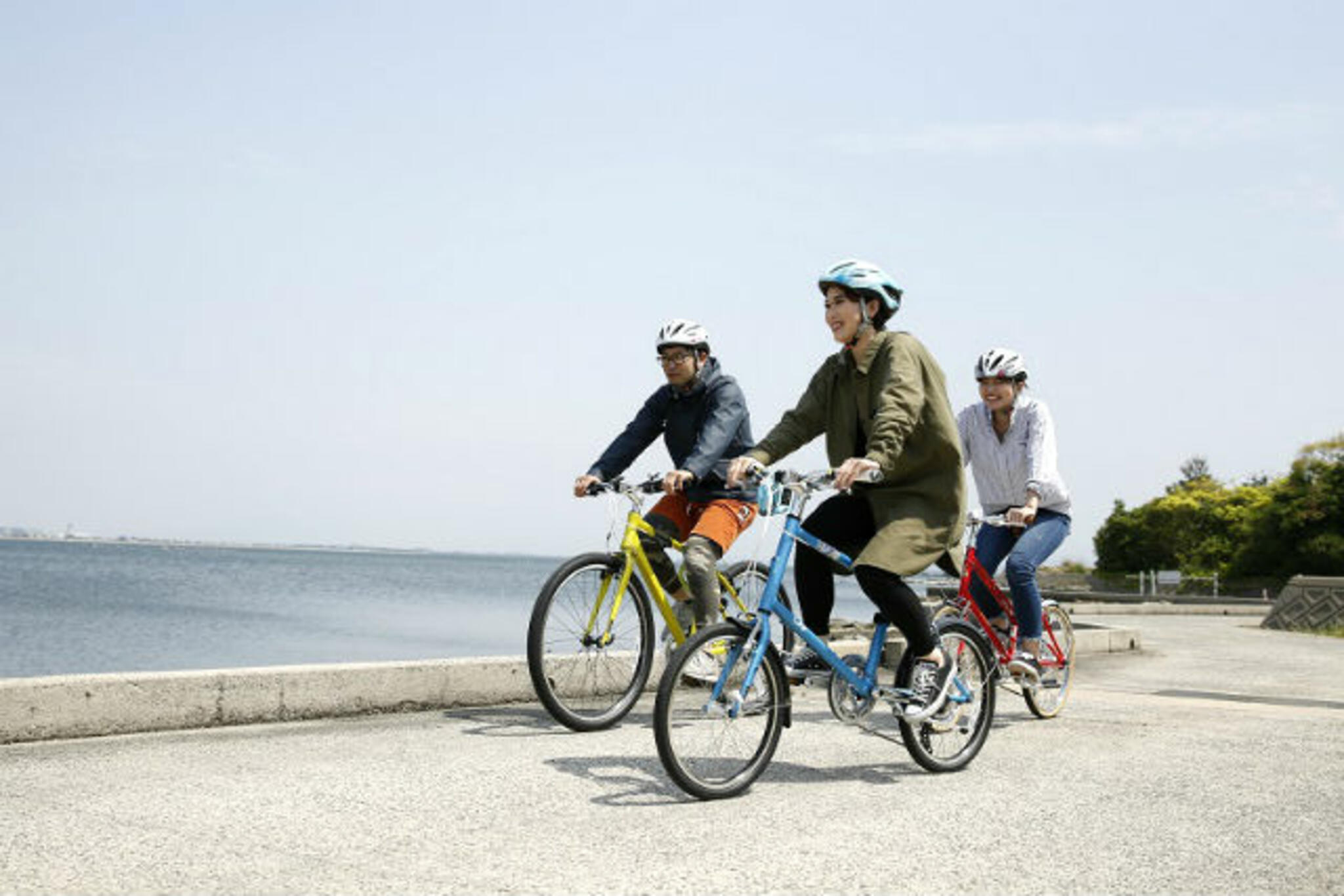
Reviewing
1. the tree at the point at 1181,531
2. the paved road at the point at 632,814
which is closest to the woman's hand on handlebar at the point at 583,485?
the paved road at the point at 632,814

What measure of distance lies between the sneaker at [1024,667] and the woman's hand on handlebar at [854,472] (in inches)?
111

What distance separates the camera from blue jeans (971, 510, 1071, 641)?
7.46m

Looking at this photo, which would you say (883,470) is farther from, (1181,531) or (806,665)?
(1181,531)

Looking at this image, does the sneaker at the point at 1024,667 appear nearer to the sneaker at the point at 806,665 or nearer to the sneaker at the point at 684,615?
the sneaker at the point at 684,615

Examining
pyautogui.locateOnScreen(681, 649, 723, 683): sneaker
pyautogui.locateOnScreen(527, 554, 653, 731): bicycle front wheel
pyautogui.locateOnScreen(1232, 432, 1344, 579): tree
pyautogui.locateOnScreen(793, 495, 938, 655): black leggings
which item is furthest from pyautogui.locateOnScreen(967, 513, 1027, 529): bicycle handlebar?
pyautogui.locateOnScreen(1232, 432, 1344, 579): tree

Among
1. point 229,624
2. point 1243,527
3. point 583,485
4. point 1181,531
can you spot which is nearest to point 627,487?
point 583,485

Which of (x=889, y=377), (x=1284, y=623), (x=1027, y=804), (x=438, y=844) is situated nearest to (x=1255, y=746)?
(x=1027, y=804)

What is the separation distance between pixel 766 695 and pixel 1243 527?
262ft

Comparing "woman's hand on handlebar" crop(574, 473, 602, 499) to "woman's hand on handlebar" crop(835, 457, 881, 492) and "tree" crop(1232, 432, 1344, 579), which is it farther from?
"tree" crop(1232, 432, 1344, 579)

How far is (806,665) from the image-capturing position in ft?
18.2

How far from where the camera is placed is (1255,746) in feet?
22.4

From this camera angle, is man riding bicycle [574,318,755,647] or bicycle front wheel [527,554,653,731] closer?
bicycle front wheel [527,554,653,731]

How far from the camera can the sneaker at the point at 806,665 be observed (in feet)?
18.1

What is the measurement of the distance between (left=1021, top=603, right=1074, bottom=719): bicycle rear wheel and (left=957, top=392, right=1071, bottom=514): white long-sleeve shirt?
2.79 ft
